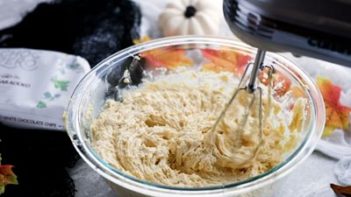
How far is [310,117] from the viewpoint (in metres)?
0.83

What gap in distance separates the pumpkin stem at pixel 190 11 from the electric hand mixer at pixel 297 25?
59cm

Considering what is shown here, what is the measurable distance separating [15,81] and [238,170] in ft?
1.59

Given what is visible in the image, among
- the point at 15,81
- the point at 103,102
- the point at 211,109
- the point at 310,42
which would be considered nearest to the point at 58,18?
the point at 15,81

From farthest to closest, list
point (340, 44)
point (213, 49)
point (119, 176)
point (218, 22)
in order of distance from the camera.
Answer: point (218, 22) → point (213, 49) → point (119, 176) → point (340, 44)

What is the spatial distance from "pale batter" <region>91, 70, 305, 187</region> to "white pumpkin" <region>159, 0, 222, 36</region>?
10.8 inches

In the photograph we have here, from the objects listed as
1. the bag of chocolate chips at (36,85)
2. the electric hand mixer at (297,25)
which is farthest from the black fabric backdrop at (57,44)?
the electric hand mixer at (297,25)

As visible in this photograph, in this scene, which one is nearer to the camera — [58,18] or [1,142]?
[1,142]

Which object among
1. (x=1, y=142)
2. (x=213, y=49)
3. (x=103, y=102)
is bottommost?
(x=1, y=142)

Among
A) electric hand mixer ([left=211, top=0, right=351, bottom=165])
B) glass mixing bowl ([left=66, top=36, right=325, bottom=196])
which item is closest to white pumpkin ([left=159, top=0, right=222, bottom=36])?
glass mixing bowl ([left=66, top=36, right=325, bottom=196])

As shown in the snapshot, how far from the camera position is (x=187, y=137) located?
33.0 inches

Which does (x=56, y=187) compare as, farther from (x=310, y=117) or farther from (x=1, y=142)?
(x=310, y=117)

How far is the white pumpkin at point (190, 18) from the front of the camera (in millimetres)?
1216

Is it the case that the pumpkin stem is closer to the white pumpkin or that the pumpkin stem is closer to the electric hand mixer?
the white pumpkin

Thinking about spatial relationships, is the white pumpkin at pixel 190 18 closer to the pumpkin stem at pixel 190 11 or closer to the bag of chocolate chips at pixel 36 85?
the pumpkin stem at pixel 190 11
